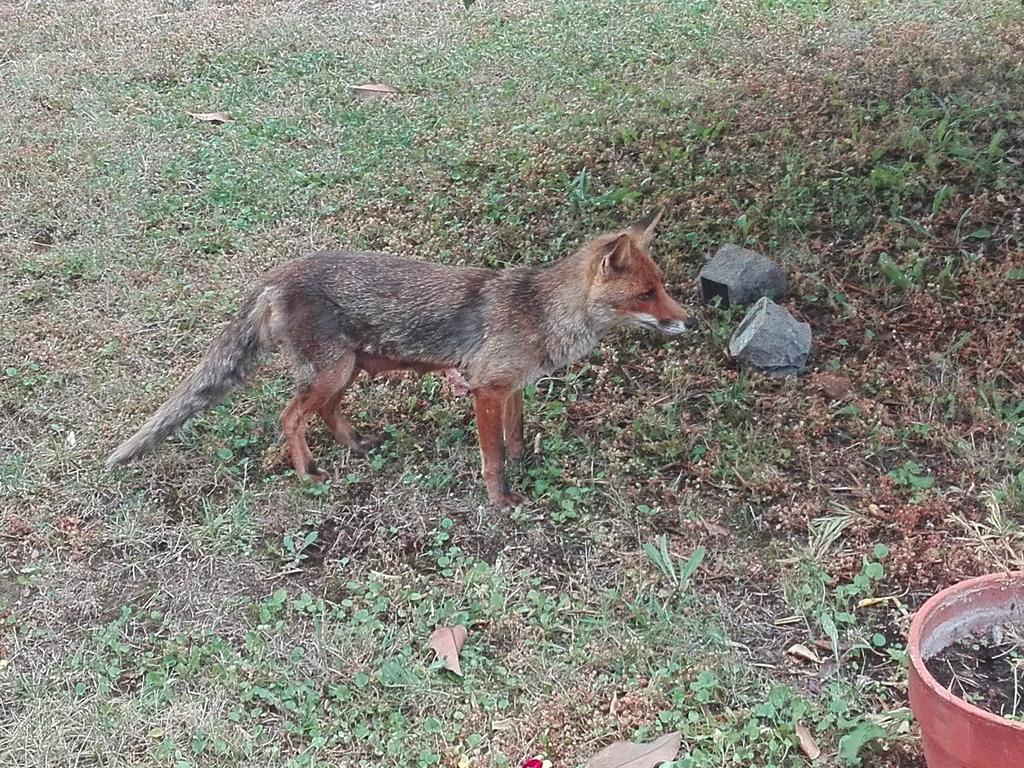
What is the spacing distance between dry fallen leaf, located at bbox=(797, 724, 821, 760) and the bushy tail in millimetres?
3242

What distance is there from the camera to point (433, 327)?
17.6 ft

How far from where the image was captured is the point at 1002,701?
3.22 metres

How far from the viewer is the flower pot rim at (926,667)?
2814mm

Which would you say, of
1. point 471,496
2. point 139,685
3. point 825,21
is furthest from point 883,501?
point 825,21

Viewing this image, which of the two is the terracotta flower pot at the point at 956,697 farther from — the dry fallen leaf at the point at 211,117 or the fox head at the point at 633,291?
the dry fallen leaf at the point at 211,117

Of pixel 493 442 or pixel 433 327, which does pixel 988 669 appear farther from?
pixel 433 327

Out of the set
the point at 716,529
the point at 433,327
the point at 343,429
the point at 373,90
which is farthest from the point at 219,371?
the point at 373,90

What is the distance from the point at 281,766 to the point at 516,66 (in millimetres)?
7847

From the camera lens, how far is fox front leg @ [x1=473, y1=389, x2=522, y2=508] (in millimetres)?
5137

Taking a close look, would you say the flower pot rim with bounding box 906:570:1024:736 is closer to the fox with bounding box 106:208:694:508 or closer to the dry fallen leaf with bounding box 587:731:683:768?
the dry fallen leaf with bounding box 587:731:683:768

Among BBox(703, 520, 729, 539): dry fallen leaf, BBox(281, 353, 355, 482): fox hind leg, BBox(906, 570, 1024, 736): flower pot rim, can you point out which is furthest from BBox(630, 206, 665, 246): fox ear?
BBox(906, 570, 1024, 736): flower pot rim

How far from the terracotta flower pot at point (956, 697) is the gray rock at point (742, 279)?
3.01m

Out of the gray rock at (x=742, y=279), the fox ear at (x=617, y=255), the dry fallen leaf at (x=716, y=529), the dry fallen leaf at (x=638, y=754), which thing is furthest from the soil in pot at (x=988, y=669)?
the gray rock at (x=742, y=279)

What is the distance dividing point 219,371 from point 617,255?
213cm
